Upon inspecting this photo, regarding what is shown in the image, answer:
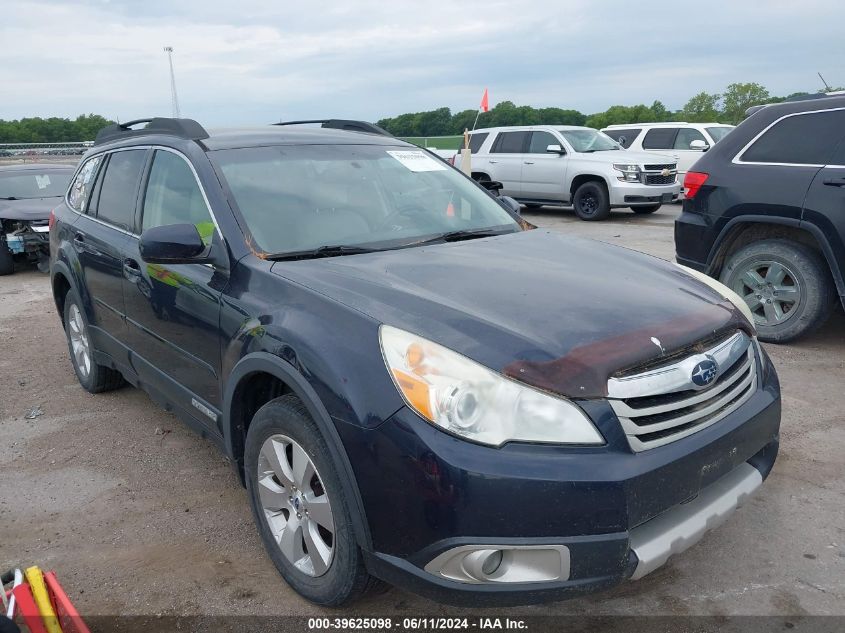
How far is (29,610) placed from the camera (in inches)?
85.4

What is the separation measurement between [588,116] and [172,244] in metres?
45.7

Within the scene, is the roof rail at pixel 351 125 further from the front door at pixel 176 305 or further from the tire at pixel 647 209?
the tire at pixel 647 209

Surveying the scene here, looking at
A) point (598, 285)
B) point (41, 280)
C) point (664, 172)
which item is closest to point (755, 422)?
point (598, 285)

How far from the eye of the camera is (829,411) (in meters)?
4.18

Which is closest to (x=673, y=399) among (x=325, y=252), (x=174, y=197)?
(x=325, y=252)

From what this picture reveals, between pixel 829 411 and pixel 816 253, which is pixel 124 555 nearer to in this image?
pixel 829 411

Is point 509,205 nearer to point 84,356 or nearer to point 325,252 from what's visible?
point 325,252

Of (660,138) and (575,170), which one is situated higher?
(660,138)

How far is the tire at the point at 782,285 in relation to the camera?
5.08m

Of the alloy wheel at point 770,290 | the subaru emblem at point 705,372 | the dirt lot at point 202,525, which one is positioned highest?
the subaru emblem at point 705,372

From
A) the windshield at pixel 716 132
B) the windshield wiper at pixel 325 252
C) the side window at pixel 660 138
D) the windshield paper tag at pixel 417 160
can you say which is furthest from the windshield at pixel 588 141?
the windshield wiper at pixel 325 252

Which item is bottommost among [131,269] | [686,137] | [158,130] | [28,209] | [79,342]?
[79,342]

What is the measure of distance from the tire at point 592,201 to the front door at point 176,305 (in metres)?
10.9

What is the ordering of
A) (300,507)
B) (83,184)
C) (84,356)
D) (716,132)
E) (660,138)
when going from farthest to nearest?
(660,138)
(716,132)
(84,356)
(83,184)
(300,507)
